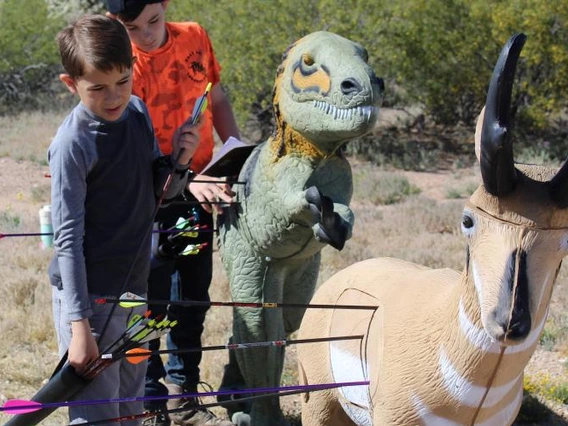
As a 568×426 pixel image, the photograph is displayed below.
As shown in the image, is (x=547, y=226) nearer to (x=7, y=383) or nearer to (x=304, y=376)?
(x=304, y=376)

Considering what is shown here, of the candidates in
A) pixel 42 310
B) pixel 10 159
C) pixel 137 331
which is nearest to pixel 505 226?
pixel 137 331

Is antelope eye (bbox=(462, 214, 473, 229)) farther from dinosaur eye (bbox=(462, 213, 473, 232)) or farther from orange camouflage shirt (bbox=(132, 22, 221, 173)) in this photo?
orange camouflage shirt (bbox=(132, 22, 221, 173))

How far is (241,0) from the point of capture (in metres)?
13.7

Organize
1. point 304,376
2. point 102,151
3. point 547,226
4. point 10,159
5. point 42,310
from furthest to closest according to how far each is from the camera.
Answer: point 10,159
point 42,310
point 304,376
point 102,151
point 547,226

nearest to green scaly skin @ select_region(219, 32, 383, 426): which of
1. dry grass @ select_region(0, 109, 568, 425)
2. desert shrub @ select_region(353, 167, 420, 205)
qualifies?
dry grass @ select_region(0, 109, 568, 425)

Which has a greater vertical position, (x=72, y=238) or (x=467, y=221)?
(x=467, y=221)

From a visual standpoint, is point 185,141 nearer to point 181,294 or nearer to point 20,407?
point 20,407

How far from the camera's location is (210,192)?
421cm

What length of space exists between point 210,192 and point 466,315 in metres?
1.85

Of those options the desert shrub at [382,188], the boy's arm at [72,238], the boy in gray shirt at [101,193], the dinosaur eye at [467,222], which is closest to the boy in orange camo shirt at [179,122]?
the boy in gray shirt at [101,193]

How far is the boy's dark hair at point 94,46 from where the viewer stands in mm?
2988

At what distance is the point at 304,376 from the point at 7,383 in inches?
96.4

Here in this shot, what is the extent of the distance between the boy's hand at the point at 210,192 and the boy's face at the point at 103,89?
1.05 m

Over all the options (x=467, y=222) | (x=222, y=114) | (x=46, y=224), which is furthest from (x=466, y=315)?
(x=46, y=224)
